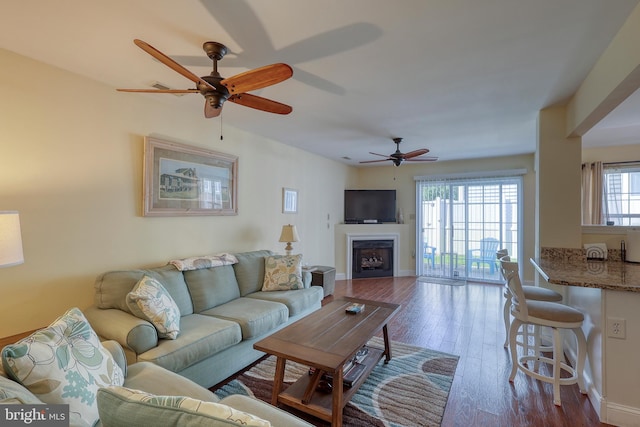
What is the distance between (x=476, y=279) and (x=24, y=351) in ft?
21.7

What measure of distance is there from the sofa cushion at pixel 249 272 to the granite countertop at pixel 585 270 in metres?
2.81

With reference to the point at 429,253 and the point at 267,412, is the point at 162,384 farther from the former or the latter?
the point at 429,253

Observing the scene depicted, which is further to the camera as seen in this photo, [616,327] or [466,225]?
[466,225]

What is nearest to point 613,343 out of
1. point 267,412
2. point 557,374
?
point 557,374

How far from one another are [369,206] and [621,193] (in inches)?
163

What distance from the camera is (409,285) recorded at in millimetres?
5719

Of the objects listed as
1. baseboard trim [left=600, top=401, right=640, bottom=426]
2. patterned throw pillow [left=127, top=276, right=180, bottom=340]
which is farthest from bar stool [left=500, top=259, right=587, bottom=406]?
patterned throw pillow [left=127, top=276, right=180, bottom=340]

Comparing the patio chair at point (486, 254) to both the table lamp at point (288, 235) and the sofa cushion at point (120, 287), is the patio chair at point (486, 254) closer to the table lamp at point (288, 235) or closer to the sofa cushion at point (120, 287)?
the table lamp at point (288, 235)

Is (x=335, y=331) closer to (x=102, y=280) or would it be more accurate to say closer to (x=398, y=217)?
(x=102, y=280)

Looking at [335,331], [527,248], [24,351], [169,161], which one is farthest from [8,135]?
[527,248]

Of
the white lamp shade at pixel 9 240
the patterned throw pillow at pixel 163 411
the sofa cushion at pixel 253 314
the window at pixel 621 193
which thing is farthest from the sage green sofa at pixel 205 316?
the window at pixel 621 193

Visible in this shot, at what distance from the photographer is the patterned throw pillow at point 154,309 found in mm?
2115

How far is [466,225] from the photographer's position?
6.15 m

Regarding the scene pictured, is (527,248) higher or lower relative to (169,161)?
lower
